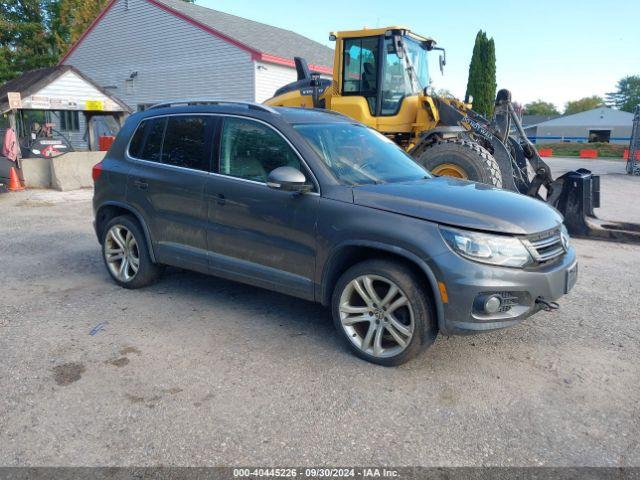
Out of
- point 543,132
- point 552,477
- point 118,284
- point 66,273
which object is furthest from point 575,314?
point 543,132

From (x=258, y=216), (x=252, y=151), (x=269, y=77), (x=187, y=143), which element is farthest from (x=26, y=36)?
(x=258, y=216)

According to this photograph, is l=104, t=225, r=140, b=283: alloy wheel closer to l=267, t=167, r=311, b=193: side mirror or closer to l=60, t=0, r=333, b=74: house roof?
l=267, t=167, r=311, b=193: side mirror

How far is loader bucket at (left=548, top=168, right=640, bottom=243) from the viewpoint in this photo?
306 inches

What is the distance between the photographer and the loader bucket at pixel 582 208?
7781mm

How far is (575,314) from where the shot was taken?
188 inches

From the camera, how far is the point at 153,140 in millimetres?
5168

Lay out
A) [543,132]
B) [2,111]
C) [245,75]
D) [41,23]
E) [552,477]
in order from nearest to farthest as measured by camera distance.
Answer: [552,477] → [2,111] → [245,75] → [41,23] → [543,132]

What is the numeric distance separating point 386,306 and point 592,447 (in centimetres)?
147

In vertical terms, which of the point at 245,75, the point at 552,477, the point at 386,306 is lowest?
the point at 552,477

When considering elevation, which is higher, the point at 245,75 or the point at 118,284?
the point at 245,75

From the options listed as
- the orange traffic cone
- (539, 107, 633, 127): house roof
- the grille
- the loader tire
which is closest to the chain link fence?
the loader tire

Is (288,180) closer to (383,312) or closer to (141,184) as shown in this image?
(383,312)

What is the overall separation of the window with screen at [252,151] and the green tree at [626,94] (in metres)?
123

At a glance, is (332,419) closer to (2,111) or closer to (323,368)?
(323,368)
